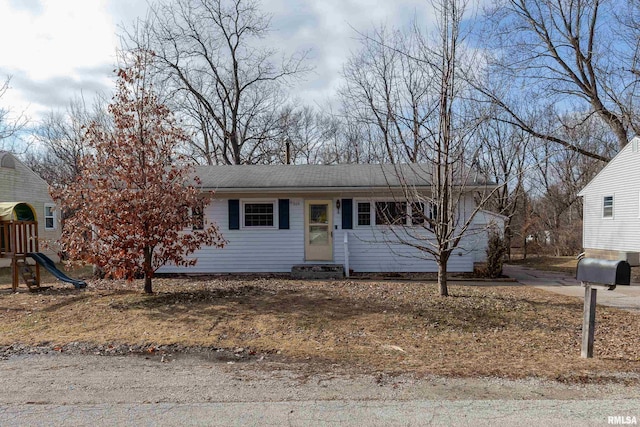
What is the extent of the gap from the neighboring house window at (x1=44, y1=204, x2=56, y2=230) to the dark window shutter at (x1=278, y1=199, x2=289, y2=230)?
1470cm

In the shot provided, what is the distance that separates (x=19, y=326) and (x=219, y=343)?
371cm

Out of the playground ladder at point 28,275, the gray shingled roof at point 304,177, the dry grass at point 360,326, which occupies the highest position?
the gray shingled roof at point 304,177

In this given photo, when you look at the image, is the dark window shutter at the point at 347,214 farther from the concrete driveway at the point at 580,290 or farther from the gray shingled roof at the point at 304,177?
the concrete driveway at the point at 580,290

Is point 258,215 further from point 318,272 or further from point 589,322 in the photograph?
point 589,322

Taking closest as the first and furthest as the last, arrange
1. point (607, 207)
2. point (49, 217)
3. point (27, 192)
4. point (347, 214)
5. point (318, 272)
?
1. point (318, 272)
2. point (347, 214)
3. point (27, 192)
4. point (607, 207)
5. point (49, 217)

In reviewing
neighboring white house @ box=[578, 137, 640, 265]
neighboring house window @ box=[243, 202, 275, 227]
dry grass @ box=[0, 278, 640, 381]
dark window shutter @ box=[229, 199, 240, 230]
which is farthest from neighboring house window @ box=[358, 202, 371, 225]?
neighboring white house @ box=[578, 137, 640, 265]

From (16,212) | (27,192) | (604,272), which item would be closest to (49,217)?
(27,192)

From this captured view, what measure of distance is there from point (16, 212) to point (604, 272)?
1234 centimetres

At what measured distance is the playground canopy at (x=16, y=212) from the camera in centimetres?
1031

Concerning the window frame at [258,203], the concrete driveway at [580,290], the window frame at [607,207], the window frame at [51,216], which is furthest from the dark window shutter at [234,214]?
the window frame at [607,207]

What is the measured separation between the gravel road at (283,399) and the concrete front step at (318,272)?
6999 millimetres

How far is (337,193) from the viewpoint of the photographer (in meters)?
12.4

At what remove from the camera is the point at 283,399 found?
12.4ft

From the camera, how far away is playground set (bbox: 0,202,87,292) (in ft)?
33.4
